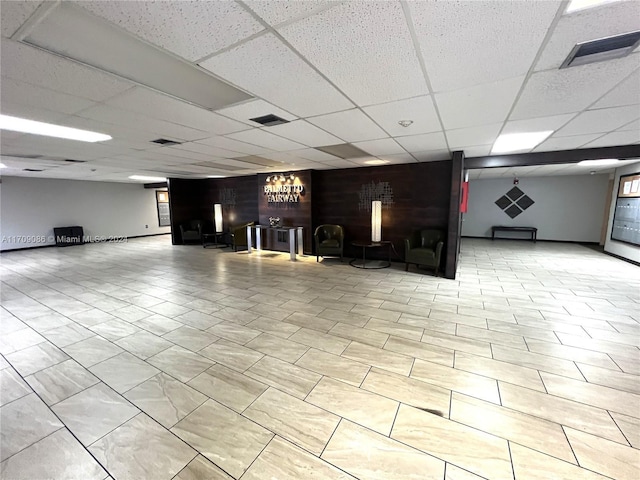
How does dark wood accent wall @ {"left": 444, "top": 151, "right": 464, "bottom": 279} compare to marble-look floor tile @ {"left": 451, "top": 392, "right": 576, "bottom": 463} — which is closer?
marble-look floor tile @ {"left": 451, "top": 392, "right": 576, "bottom": 463}

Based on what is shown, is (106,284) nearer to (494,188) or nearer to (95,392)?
(95,392)

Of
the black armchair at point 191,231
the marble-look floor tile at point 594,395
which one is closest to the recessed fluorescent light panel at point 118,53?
the marble-look floor tile at point 594,395

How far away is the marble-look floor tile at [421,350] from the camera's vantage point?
8.66 ft

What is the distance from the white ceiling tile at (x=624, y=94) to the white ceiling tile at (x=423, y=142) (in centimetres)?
156

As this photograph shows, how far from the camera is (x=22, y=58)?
65.6 inches

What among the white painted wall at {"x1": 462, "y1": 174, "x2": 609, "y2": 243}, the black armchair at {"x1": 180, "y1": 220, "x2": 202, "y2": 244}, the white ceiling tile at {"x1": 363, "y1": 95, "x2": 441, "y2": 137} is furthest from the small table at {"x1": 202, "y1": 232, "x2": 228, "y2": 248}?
the white painted wall at {"x1": 462, "y1": 174, "x2": 609, "y2": 243}

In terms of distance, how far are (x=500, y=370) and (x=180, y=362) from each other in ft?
10.1

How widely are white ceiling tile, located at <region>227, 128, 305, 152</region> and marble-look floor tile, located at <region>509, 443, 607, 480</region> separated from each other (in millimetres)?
3841

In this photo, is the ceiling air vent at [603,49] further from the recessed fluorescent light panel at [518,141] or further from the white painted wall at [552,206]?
the white painted wall at [552,206]

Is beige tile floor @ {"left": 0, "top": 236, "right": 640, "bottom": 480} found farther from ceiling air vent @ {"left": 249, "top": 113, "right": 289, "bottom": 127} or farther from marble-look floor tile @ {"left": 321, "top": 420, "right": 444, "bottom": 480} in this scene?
ceiling air vent @ {"left": 249, "top": 113, "right": 289, "bottom": 127}

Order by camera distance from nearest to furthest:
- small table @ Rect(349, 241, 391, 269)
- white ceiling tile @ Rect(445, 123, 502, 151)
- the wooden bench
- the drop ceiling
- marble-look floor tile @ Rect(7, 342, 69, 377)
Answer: the drop ceiling → marble-look floor tile @ Rect(7, 342, 69, 377) → white ceiling tile @ Rect(445, 123, 502, 151) → small table @ Rect(349, 241, 391, 269) → the wooden bench

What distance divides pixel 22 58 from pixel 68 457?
8.31ft

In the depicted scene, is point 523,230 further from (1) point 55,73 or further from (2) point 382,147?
(1) point 55,73

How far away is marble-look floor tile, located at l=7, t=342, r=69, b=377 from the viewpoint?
2.54m
